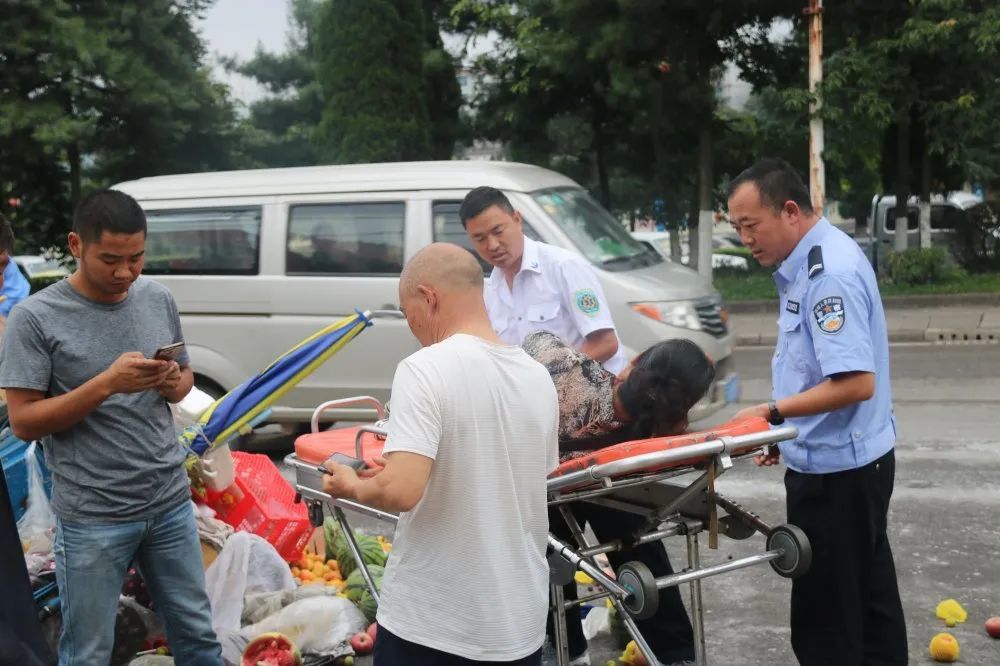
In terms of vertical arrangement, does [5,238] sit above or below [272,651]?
above

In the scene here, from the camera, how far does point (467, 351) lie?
2.61 m

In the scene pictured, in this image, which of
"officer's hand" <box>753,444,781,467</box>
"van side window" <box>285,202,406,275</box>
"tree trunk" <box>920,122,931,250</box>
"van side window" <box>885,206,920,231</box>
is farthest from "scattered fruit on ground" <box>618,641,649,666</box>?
"van side window" <box>885,206,920,231</box>

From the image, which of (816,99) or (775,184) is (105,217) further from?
(816,99)

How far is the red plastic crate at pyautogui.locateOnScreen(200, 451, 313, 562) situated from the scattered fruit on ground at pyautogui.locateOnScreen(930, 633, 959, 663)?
2702mm

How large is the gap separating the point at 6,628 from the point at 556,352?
1932 mm

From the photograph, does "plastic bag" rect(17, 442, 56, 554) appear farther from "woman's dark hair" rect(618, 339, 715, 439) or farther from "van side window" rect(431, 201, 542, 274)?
"van side window" rect(431, 201, 542, 274)

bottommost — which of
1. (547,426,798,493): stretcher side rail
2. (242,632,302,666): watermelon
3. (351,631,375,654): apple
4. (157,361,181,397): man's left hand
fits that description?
(351,631,375,654): apple

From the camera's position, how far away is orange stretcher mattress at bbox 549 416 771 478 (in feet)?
10.8

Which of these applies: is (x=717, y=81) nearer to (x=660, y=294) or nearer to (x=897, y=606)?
A: (x=660, y=294)

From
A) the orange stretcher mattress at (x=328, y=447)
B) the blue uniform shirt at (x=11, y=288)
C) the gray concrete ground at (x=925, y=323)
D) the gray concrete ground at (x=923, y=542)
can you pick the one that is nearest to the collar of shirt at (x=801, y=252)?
the orange stretcher mattress at (x=328, y=447)

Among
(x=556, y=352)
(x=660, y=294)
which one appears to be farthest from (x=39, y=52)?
(x=556, y=352)

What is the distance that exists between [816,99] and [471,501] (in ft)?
46.6

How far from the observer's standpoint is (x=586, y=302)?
15.3 feet

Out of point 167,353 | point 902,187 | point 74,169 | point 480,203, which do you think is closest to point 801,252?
point 480,203
